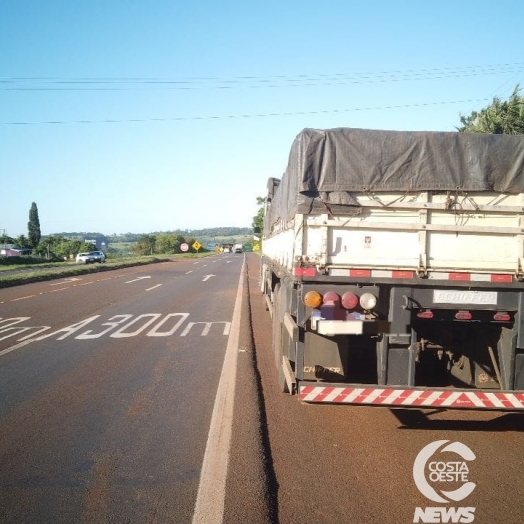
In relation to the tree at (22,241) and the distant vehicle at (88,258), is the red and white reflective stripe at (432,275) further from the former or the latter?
the tree at (22,241)

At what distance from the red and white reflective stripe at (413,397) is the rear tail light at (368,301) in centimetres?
79

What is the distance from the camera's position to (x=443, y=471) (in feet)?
13.1

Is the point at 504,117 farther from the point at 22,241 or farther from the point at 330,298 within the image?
the point at 22,241

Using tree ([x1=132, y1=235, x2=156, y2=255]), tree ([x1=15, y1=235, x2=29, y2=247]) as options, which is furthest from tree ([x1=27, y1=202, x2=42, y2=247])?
tree ([x1=132, y1=235, x2=156, y2=255])

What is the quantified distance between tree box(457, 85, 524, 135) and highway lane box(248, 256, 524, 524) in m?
15.2

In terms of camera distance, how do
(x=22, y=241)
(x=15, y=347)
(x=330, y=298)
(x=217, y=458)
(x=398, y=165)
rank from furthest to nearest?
1. (x=22, y=241)
2. (x=15, y=347)
3. (x=398, y=165)
4. (x=330, y=298)
5. (x=217, y=458)

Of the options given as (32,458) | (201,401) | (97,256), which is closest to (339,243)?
(201,401)

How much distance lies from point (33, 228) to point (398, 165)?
11193 cm

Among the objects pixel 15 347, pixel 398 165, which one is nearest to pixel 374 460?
pixel 398 165

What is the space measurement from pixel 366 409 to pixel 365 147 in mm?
3062

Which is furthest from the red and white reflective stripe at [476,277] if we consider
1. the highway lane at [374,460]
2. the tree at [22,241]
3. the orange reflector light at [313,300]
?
the tree at [22,241]

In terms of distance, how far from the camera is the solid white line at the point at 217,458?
3314 mm

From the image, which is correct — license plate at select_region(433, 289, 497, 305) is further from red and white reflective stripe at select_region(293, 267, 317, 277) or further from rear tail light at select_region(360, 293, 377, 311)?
red and white reflective stripe at select_region(293, 267, 317, 277)

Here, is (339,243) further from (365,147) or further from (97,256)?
(97,256)
